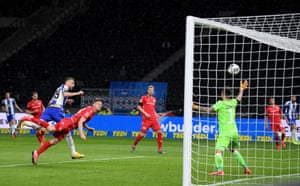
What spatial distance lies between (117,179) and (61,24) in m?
30.3

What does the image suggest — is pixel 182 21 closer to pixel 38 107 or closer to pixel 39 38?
pixel 39 38

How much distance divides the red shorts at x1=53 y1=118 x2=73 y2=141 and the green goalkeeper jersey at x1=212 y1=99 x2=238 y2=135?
361cm

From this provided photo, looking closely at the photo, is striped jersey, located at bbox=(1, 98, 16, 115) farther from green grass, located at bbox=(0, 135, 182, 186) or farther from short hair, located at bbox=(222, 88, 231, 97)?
short hair, located at bbox=(222, 88, 231, 97)

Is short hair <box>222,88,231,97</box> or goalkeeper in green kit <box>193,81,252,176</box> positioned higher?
short hair <box>222,88,231,97</box>

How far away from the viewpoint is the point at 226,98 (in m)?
12.1

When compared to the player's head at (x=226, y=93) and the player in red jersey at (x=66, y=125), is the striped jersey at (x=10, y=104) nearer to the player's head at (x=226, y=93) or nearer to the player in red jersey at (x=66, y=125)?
the player in red jersey at (x=66, y=125)

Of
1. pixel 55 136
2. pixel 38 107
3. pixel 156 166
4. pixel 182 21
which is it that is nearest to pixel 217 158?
pixel 156 166

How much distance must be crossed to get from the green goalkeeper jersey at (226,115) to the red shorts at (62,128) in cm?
361

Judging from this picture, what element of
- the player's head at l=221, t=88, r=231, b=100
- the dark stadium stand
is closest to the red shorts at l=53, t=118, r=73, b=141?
the player's head at l=221, t=88, r=231, b=100

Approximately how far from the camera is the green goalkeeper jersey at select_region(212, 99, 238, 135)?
39.7 ft

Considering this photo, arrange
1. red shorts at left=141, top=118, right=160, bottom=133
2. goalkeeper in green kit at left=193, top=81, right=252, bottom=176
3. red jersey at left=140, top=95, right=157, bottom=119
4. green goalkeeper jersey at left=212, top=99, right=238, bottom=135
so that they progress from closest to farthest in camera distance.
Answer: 1. goalkeeper in green kit at left=193, top=81, right=252, bottom=176
2. green goalkeeper jersey at left=212, top=99, right=238, bottom=135
3. red shorts at left=141, top=118, right=160, bottom=133
4. red jersey at left=140, top=95, right=157, bottom=119

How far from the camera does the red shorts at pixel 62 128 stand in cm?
1418

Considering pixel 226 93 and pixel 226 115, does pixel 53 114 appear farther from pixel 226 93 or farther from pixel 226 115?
pixel 226 93

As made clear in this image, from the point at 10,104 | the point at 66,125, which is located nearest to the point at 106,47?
the point at 10,104
